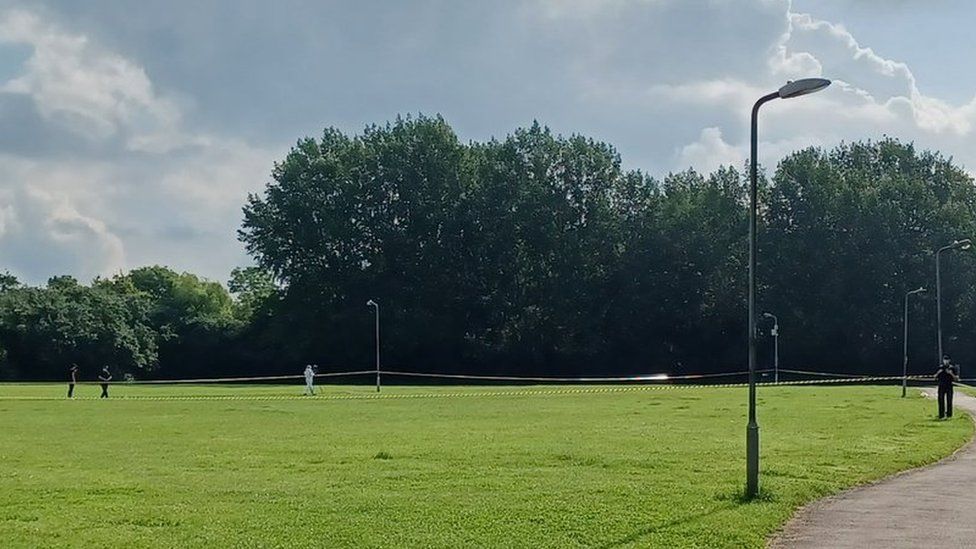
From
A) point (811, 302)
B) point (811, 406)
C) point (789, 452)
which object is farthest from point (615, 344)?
point (789, 452)

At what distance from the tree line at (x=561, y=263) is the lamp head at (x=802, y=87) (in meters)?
67.6

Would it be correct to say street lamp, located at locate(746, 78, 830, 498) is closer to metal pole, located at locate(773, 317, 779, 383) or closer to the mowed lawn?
the mowed lawn

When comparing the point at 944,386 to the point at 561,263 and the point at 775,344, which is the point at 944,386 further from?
the point at 561,263

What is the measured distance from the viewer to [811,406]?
36.4 meters

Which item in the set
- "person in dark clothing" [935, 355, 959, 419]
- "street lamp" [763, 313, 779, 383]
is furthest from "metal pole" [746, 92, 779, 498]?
"street lamp" [763, 313, 779, 383]

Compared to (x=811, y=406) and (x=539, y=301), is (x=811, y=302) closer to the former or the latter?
(x=539, y=301)

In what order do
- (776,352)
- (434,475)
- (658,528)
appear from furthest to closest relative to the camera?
(776,352) → (434,475) → (658,528)

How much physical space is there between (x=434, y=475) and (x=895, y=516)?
6.69m

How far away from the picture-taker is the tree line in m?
78.8

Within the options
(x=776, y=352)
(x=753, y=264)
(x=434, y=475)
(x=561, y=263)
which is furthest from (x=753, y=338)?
(x=561, y=263)

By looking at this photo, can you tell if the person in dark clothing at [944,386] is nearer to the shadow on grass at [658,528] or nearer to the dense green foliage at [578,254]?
the shadow on grass at [658,528]

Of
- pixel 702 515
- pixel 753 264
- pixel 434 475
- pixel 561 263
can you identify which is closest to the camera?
pixel 702 515

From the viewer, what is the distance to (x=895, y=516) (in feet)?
41.3

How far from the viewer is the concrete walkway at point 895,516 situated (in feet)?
36.4
